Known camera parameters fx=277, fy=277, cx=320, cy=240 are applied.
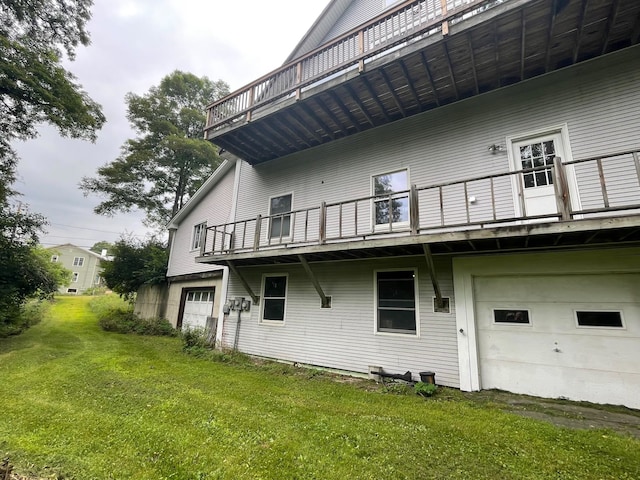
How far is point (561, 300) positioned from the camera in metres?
4.89

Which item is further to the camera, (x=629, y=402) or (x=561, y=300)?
(x=561, y=300)

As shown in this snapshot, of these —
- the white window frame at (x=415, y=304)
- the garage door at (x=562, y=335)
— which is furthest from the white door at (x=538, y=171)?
the white window frame at (x=415, y=304)

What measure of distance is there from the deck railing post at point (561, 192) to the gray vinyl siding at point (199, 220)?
32.8 ft

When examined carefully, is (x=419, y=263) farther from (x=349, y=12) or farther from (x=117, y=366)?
(x=349, y=12)

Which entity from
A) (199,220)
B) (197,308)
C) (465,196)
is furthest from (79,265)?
(465,196)

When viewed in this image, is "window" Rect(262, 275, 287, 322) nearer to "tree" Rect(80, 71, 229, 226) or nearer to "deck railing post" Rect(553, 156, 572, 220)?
"deck railing post" Rect(553, 156, 572, 220)

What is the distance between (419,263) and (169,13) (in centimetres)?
1401

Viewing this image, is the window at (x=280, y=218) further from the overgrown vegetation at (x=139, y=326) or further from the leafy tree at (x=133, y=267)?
the leafy tree at (x=133, y=267)

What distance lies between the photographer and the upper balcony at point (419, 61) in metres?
4.66

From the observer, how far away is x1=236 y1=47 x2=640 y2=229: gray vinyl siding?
500 cm

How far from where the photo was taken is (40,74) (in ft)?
31.8

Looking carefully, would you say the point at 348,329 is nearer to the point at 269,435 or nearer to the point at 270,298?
the point at 270,298

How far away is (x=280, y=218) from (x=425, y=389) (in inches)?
237

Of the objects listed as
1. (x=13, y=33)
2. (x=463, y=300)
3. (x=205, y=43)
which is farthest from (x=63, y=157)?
(x=463, y=300)
